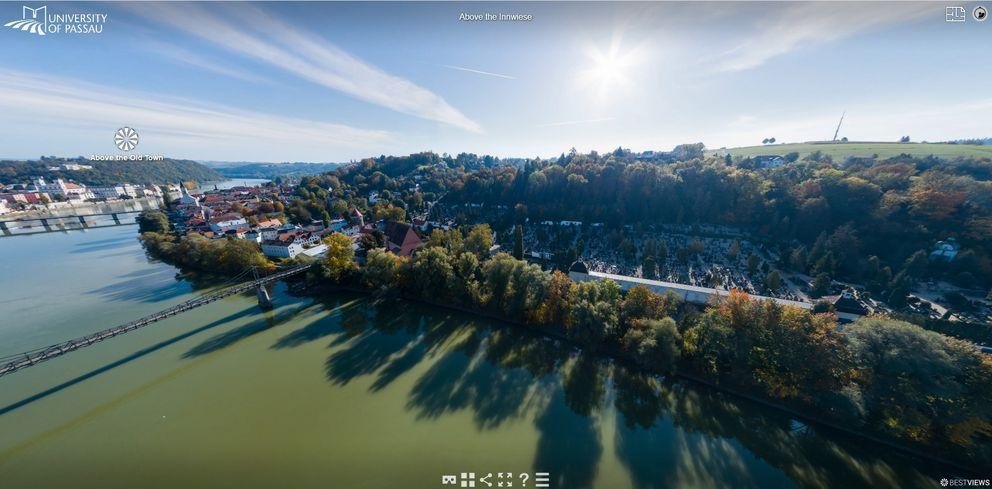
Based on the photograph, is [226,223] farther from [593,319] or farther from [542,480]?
[542,480]

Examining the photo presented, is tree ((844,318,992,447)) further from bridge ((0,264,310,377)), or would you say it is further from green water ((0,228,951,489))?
bridge ((0,264,310,377))

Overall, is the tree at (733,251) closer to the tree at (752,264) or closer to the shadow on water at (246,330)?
the tree at (752,264)

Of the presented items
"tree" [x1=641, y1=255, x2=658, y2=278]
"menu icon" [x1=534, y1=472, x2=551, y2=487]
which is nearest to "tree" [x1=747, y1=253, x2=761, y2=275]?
"tree" [x1=641, y1=255, x2=658, y2=278]

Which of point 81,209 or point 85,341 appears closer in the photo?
point 85,341

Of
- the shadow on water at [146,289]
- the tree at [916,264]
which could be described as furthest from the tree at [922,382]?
the shadow on water at [146,289]

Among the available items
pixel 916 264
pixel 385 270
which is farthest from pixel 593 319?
pixel 916 264
